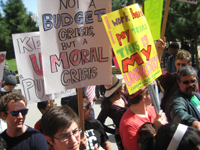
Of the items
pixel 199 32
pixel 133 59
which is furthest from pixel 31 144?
pixel 199 32

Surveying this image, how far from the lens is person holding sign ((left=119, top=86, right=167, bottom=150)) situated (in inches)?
94.9

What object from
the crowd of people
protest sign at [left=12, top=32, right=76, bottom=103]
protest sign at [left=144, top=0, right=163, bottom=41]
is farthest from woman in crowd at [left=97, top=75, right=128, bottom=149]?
protest sign at [left=144, top=0, right=163, bottom=41]

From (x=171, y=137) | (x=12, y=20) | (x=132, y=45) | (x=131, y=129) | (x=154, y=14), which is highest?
(x=12, y=20)

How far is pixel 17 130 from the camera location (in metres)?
2.37

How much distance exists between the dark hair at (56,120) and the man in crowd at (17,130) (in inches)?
16.2

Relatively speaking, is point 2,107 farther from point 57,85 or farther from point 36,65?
point 36,65

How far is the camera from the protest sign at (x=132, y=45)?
2371 millimetres

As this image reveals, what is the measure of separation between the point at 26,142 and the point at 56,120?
573 mm

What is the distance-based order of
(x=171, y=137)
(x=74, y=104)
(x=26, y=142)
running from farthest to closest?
(x=74, y=104) → (x=26, y=142) → (x=171, y=137)

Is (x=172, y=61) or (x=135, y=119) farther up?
(x=172, y=61)

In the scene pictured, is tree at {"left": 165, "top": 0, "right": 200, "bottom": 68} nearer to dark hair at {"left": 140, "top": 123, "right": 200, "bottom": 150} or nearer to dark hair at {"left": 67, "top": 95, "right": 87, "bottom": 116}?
dark hair at {"left": 67, "top": 95, "right": 87, "bottom": 116}

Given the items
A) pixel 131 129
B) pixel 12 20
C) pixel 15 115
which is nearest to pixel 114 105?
pixel 131 129

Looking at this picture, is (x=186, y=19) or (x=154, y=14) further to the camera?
(x=186, y=19)

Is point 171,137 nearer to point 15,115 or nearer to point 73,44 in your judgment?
point 73,44
